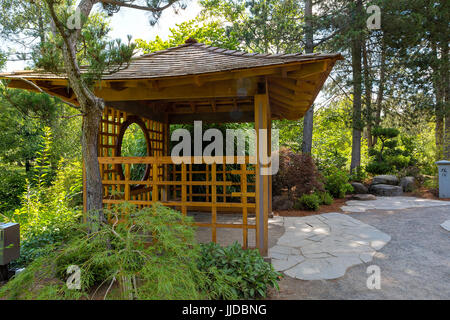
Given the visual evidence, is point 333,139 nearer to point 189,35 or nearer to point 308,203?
point 308,203

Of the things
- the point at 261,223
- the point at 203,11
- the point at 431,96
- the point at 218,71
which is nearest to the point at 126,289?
the point at 261,223

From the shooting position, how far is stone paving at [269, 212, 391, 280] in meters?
3.14

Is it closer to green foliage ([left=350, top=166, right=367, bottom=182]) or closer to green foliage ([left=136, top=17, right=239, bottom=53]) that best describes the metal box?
green foliage ([left=350, top=166, right=367, bottom=182])

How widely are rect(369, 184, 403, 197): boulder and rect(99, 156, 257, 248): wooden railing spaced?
432 centimetres

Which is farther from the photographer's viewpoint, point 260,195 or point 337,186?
point 337,186

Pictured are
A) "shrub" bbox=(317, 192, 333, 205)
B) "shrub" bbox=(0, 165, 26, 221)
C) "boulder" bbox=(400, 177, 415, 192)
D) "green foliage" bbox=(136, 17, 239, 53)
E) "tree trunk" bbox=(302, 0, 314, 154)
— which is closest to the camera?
"shrub" bbox=(0, 165, 26, 221)

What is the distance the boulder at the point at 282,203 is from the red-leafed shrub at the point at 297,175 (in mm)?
213

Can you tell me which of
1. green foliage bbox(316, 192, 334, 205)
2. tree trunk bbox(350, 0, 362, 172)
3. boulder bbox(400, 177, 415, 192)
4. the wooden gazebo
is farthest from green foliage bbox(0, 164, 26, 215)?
boulder bbox(400, 177, 415, 192)

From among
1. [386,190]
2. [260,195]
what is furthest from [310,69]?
[386,190]

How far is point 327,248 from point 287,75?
2.39m

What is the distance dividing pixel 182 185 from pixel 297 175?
4.21 meters

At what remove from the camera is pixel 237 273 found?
2.53 metres

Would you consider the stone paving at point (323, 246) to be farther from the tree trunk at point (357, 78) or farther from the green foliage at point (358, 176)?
the tree trunk at point (357, 78)
